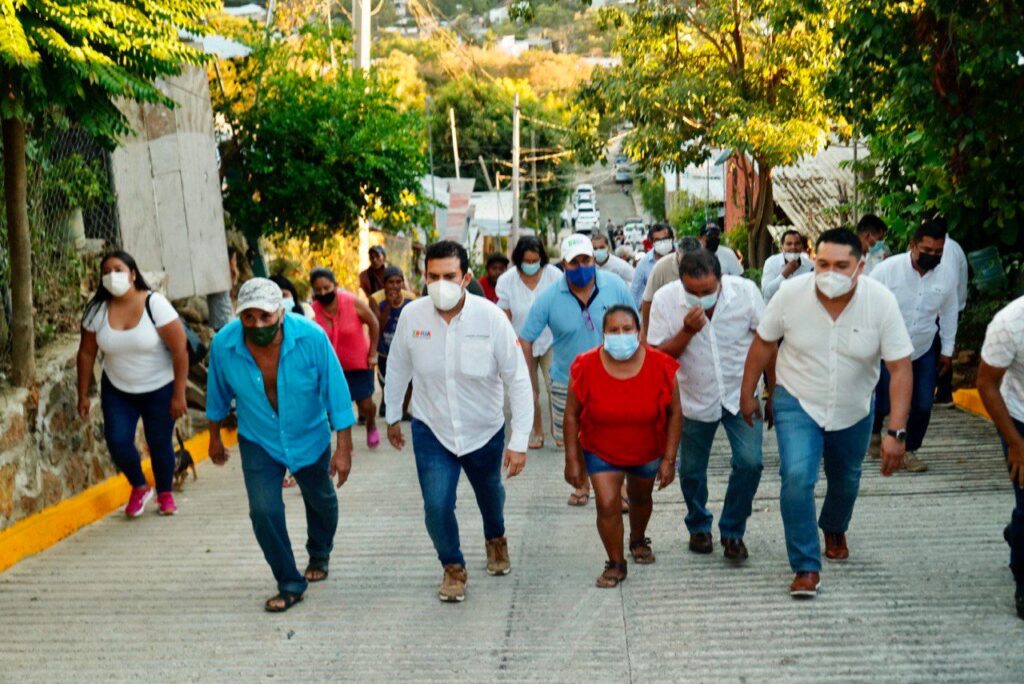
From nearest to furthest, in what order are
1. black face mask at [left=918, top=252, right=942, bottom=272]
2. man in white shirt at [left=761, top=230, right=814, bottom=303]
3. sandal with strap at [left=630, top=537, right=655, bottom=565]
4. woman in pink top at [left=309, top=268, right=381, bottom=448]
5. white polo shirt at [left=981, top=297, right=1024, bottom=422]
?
white polo shirt at [left=981, top=297, right=1024, bottom=422]
sandal with strap at [left=630, top=537, right=655, bottom=565]
black face mask at [left=918, top=252, right=942, bottom=272]
woman in pink top at [left=309, top=268, right=381, bottom=448]
man in white shirt at [left=761, top=230, right=814, bottom=303]

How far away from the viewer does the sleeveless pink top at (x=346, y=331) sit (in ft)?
34.8

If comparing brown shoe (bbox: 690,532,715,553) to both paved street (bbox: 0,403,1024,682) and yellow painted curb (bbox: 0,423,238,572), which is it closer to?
paved street (bbox: 0,403,1024,682)

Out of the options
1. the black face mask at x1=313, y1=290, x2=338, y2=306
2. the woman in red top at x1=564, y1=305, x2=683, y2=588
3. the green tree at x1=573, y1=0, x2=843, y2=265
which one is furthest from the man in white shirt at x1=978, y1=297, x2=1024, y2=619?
the green tree at x1=573, y1=0, x2=843, y2=265

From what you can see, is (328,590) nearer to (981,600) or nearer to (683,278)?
(683,278)

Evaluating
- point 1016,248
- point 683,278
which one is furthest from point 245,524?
point 1016,248

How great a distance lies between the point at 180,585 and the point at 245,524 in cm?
146

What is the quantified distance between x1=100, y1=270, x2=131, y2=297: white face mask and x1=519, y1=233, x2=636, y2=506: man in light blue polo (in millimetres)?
2643

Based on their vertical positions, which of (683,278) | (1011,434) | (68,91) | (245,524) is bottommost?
(245,524)

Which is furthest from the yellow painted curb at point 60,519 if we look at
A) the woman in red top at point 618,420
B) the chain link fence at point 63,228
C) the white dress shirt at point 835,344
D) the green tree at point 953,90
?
the green tree at point 953,90

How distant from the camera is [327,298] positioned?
10.6 metres

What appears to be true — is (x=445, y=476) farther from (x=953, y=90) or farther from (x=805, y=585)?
(x=953, y=90)

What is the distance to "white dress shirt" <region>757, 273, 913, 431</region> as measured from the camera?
609 cm

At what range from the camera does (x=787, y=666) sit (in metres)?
5.33

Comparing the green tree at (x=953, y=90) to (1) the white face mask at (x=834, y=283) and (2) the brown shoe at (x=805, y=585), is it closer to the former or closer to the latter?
(1) the white face mask at (x=834, y=283)
